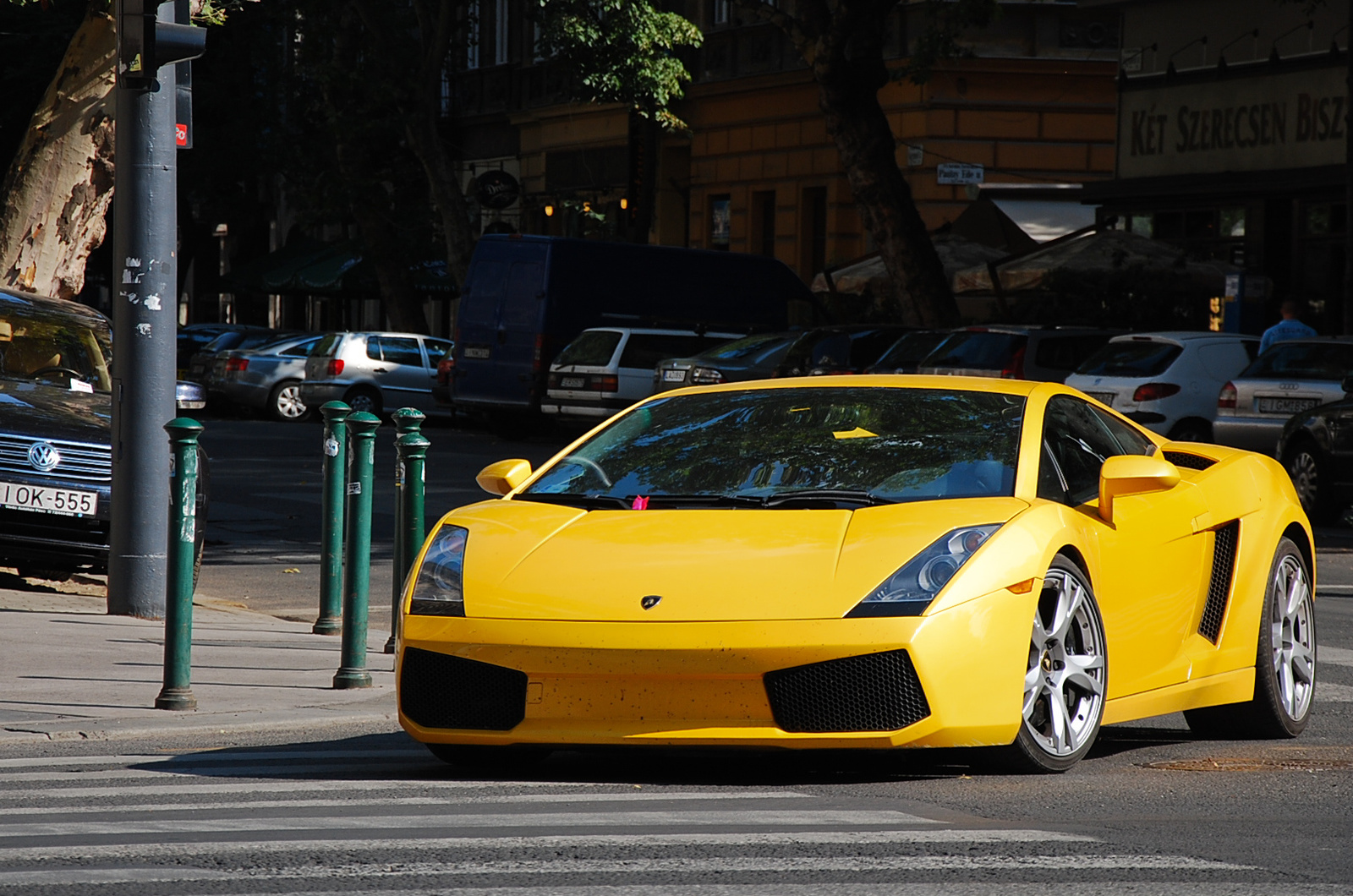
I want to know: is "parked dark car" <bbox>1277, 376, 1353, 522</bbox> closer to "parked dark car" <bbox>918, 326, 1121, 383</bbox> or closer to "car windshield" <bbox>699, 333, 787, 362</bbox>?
"parked dark car" <bbox>918, 326, 1121, 383</bbox>

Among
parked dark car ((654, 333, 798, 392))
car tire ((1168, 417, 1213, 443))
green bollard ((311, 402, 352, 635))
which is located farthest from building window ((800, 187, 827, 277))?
green bollard ((311, 402, 352, 635))

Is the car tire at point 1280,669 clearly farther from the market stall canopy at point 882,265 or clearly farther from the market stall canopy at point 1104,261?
the market stall canopy at point 882,265

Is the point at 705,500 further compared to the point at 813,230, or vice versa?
the point at 813,230

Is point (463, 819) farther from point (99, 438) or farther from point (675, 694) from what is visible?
point (99, 438)

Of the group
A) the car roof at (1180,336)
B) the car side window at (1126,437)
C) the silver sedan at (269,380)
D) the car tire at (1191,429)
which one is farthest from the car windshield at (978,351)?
the car side window at (1126,437)

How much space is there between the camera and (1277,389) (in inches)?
784

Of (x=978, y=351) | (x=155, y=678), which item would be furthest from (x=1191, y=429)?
(x=155, y=678)

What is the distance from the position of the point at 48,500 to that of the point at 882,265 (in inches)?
912

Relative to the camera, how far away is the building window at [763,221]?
4003 cm

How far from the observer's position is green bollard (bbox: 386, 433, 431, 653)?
29.8ft

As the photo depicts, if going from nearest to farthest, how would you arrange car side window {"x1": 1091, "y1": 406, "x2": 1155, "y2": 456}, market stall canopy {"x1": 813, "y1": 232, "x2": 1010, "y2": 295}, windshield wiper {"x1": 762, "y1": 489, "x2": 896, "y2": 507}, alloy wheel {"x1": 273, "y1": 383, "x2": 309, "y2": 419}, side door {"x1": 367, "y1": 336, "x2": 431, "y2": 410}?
1. windshield wiper {"x1": 762, "y1": 489, "x2": 896, "y2": 507}
2. car side window {"x1": 1091, "y1": 406, "x2": 1155, "y2": 456}
3. market stall canopy {"x1": 813, "y1": 232, "x2": 1010, "y2": 295}
4. side door {"x1": 367, "y1": 336, "x2": 431, "y2": 410}
5. alloy wheel {"x1": 273, "y1": 383, "x2": 309, "y2": 419}

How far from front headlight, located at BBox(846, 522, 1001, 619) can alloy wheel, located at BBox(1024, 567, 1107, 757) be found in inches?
11.9

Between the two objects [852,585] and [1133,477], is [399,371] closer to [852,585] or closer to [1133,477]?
[1133,477]

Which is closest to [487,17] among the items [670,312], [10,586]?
[670,312]
